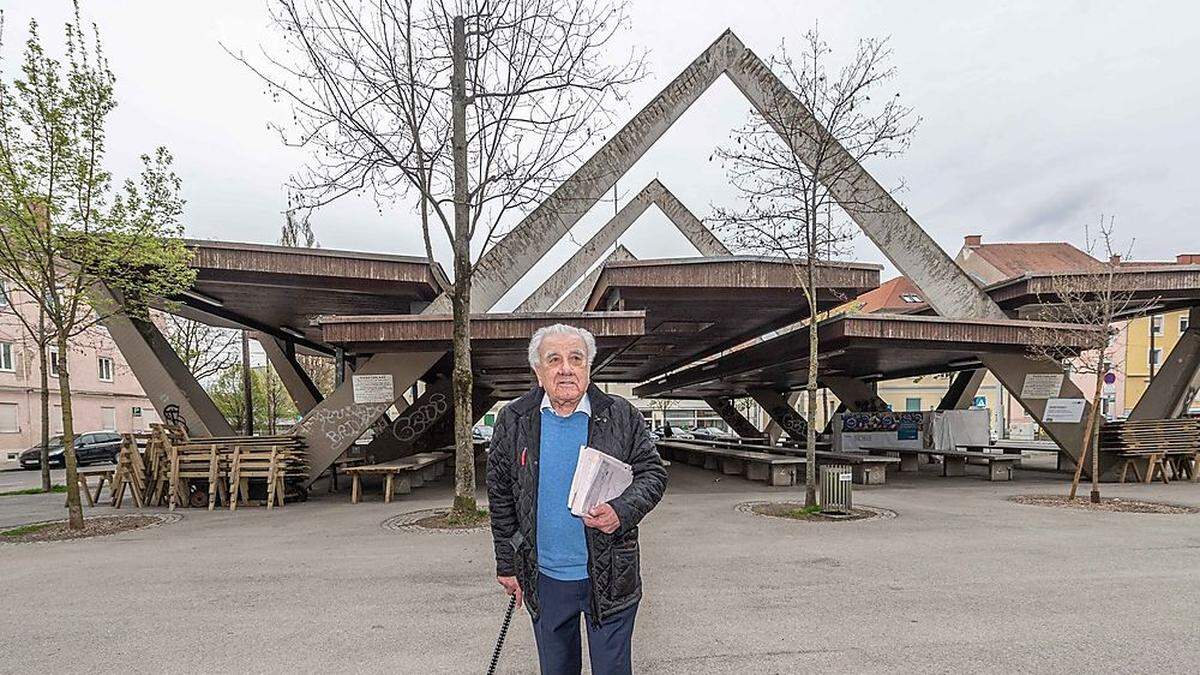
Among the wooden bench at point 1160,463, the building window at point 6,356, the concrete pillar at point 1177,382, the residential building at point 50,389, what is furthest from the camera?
the building window at point 6,356

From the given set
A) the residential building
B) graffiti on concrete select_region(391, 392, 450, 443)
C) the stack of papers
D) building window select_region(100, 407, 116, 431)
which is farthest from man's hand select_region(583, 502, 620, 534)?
building window select_region(100, 407, 116, 431)

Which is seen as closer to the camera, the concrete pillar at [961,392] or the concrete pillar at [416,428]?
the concrete pillar at [416,428]

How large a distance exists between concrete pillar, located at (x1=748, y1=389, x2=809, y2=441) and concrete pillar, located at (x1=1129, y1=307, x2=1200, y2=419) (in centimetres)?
1373

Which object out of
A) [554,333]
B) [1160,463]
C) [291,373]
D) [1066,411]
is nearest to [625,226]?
[291,373]

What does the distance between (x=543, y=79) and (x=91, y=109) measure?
663cm

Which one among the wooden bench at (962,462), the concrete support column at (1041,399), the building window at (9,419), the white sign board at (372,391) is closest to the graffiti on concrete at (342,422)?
the white sign board at (372,391)

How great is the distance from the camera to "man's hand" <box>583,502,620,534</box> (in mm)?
2746

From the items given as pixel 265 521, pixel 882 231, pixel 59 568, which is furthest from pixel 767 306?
pixel 59 568

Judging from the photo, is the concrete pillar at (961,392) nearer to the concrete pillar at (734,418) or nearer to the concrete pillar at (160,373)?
the concrete pillar at (734,418)

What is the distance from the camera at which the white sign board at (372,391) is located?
44.2ft

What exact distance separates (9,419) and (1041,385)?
42037 mm

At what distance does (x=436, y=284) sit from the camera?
48.1 feet

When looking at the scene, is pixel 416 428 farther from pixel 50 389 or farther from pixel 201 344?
pixel 50 389

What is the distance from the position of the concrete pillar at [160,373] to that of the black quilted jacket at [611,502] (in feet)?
45.1
